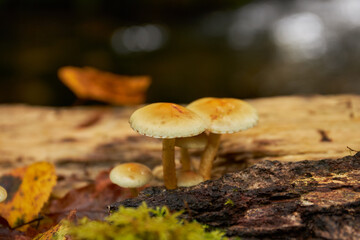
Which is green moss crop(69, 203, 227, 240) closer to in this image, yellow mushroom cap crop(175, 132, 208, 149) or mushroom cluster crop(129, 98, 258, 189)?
mushroom cluster crop(129, 98, 258, 189)

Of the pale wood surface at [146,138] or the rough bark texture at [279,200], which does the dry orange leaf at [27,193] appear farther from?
the rough bark texture at [279,200]

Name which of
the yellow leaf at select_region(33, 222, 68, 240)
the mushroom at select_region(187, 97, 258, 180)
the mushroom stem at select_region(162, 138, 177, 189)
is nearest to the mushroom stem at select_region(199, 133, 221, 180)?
the mushroom at select_region(187, 97, 258, 180)

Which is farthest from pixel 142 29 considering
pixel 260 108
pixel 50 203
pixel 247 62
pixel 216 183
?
pixel 216 183

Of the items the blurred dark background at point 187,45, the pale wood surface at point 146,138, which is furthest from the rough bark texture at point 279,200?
the blurred dark background at point 187,45

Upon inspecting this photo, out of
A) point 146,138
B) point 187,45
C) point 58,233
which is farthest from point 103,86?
Result: point 187,45

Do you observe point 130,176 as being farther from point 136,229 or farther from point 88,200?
point 136,229

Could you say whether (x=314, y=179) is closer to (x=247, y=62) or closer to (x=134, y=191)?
(x=134, y=191)

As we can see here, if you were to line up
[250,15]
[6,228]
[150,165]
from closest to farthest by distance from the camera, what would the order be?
[6,228] → [150,165] → [250,15]
